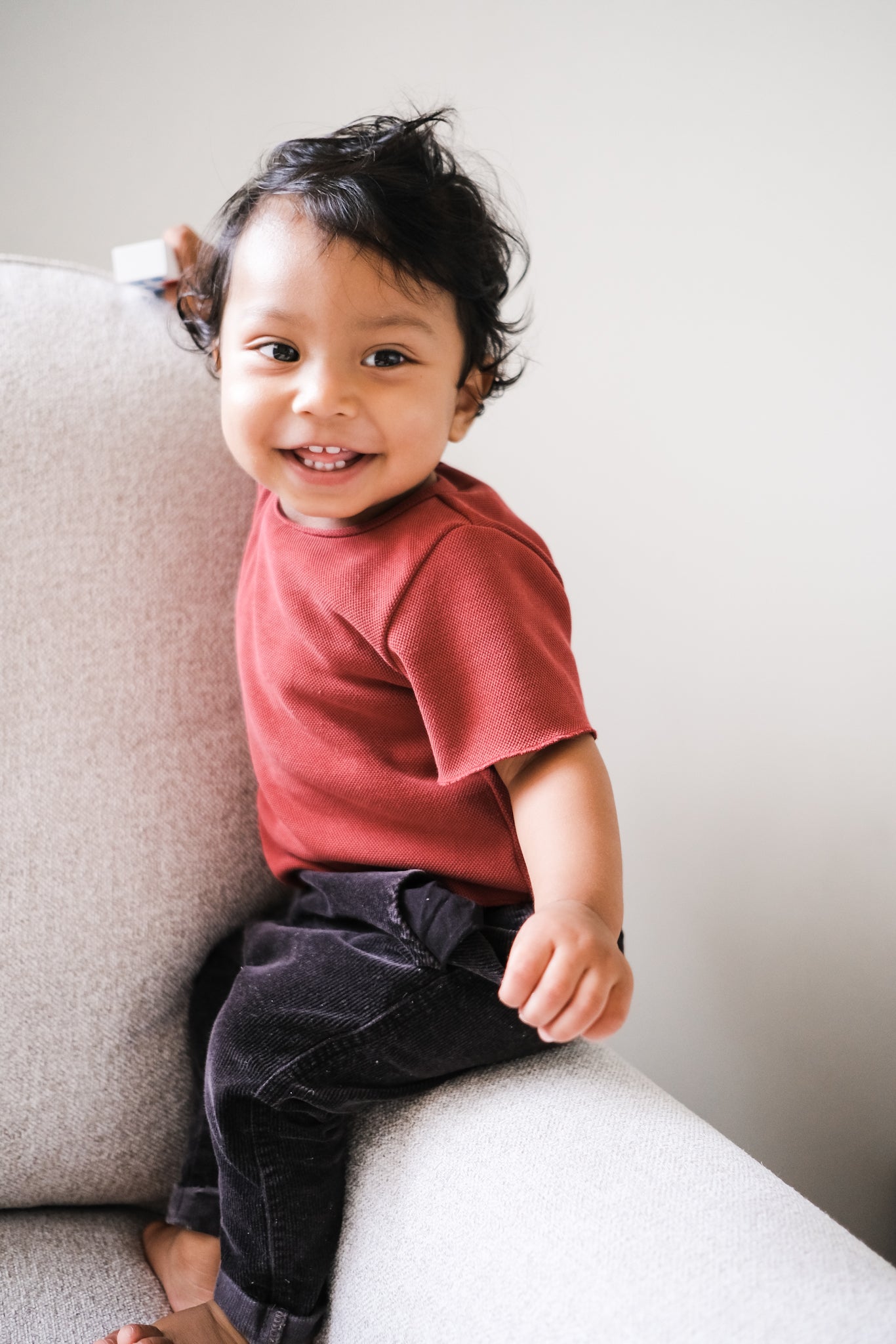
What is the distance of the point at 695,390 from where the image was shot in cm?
105

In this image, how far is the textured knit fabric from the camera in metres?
0.64

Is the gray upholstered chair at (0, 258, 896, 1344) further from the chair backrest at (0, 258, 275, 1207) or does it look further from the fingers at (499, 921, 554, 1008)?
the fingers at (499, 921, 554, 1008)

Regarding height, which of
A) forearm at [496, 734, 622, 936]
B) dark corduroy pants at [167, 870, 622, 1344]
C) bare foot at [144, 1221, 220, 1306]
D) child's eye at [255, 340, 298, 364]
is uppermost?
child's eye at [255, 340, 298, 364]

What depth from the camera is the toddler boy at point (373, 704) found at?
25.4 inches

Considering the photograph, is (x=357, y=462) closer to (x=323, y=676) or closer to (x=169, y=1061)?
(x=323, y=676)

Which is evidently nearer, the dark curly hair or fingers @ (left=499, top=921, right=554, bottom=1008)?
fingers @ (left=499, top=921, right=554, bottom=1008)

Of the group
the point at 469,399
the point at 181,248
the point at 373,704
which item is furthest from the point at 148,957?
the point at 181,248

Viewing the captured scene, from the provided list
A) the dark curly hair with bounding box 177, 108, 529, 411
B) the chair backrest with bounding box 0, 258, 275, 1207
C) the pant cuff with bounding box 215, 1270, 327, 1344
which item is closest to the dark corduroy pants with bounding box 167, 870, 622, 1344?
the pant cuff with bounding box 215, 1270, 327, 1344

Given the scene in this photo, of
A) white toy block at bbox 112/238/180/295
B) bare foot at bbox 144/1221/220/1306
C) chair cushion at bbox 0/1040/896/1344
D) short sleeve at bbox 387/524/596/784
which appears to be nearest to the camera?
chair cushion at bbox 0/1040/896/1344

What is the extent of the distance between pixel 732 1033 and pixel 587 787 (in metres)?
0.62

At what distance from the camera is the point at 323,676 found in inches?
28.6

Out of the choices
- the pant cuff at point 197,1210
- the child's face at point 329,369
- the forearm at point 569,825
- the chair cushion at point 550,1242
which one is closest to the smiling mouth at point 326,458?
the child's face at point 329,369

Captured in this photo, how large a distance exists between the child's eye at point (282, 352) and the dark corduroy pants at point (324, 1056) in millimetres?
354

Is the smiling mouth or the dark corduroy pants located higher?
the smiling mouth
